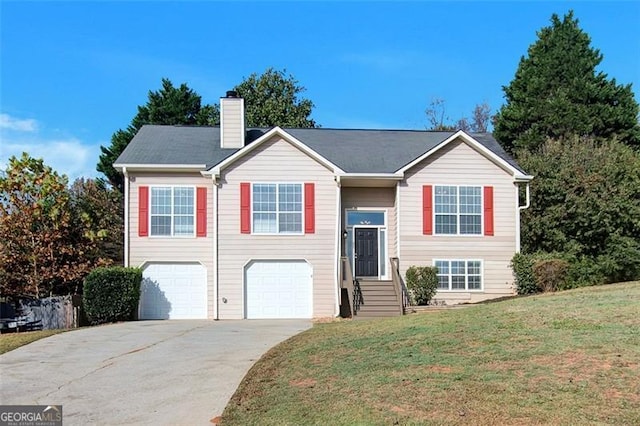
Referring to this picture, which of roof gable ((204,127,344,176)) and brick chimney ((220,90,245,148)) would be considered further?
brick chimney ((220,90,245,148))

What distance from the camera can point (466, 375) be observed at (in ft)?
25.5

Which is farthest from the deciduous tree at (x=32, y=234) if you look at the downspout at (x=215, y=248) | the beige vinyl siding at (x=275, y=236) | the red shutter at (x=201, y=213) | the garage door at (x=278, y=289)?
the garage door at (x=278, y=289)

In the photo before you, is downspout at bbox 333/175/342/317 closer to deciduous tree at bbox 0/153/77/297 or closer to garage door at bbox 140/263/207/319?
garage door at bbox 140/263/207/319

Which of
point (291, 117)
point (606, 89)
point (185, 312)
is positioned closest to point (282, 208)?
point (185, 312)

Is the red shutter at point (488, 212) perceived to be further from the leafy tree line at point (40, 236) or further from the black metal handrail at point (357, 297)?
the leafy tree line at point (40, 236)

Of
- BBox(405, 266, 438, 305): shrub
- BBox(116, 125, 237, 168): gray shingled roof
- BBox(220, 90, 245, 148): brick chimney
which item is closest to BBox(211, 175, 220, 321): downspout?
BBox(116, 125, 237, 168): gray shingled roof

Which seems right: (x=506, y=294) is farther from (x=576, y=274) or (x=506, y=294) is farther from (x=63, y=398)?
(x=63, y=398)

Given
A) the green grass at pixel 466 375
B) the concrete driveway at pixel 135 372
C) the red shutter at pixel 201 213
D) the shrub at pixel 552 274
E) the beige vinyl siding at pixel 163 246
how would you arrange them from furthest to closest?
the red shutter at pixel 201 213, the beige vinyl siding at pixel 163 246, the shrub at pixel 552 274, the concrete driveway at pixel 135 372, the green grass at pixel 466 375

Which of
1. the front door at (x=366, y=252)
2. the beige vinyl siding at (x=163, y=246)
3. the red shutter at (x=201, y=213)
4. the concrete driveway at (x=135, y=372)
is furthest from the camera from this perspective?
the front door at (x=366, y=252)

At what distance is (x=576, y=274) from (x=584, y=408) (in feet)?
48.6

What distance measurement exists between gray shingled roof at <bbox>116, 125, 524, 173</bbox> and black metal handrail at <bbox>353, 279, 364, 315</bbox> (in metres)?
3.75

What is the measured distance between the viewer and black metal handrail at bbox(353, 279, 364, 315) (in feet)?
→ 61.9

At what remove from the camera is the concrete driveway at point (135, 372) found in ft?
25.6

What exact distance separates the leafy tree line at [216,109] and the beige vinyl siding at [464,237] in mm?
18361
